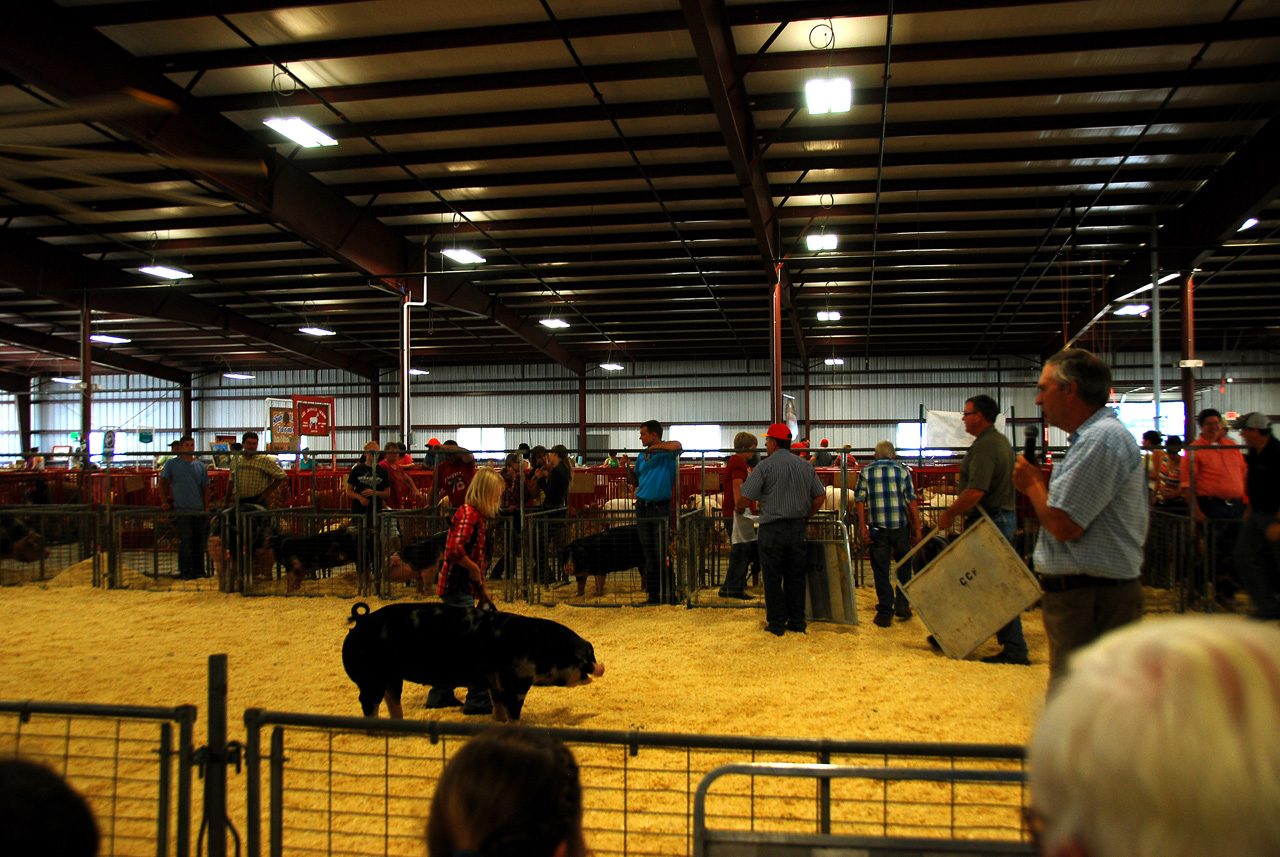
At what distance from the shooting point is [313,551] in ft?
31.5

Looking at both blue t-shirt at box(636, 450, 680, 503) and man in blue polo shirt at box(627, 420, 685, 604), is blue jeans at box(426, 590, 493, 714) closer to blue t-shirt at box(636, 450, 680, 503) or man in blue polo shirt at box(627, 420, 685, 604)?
man in blue polo shirt at box(627, 420, 685, 604)

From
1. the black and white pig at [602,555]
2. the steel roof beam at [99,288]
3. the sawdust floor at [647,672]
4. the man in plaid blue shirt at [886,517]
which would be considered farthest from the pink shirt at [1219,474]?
the steel roof beam at [99,288]

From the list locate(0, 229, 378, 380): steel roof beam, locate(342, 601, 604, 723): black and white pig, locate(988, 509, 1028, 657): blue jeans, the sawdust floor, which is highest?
locate(0, 229, 378, 380): steel roof beam

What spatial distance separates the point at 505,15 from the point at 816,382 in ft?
73.2

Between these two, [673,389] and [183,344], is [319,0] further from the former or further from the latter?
[183,344]

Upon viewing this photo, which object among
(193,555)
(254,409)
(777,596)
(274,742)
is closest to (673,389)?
(254,409)

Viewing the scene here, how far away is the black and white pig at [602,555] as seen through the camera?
902 centimetres

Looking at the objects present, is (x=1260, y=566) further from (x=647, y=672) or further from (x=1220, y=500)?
(x=647, y=672)

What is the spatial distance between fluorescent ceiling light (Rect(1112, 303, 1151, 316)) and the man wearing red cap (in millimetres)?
16041

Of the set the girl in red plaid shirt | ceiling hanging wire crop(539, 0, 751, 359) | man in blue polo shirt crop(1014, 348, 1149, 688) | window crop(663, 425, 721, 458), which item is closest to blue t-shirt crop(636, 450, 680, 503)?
the girl in red plaid shirt

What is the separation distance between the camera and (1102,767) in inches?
25.6

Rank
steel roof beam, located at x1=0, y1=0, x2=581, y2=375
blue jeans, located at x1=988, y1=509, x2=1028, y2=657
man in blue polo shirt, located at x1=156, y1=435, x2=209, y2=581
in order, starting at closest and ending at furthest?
blue jeans, located at x1=988, y1=509, x2=1028, y2=657 < steel roof beam, located at x1=0, y1=0, x2=581, y2=375 < man in blue polo shirt, located at x1=156, y1=435, x2=209, y2=581

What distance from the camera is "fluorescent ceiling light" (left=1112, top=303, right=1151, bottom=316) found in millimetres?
18953

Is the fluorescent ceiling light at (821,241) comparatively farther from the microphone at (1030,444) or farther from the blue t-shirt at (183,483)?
the microphone at (1030,444)
